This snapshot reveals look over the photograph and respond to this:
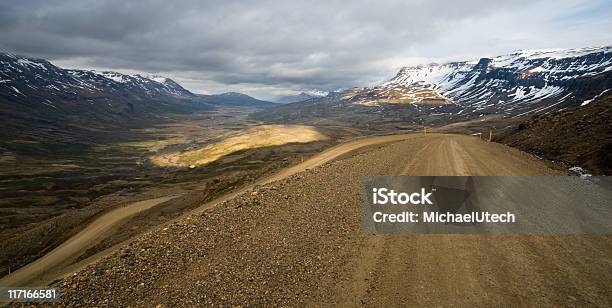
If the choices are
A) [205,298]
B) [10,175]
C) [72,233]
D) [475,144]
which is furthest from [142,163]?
[205,298]

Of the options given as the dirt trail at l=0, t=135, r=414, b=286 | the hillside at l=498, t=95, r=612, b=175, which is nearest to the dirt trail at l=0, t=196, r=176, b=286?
the dirt trail at l=0, t=135, r=414, b=286

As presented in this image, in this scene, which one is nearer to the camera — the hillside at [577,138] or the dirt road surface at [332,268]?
the dirt road surface at [332,268]

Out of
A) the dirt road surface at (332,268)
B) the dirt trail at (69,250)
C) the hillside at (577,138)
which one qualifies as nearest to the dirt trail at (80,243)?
the dirt trail at (69,250)

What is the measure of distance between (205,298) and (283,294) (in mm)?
1899

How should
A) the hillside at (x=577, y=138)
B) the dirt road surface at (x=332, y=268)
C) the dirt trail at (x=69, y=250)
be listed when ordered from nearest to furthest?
1. the dirt road surface at (x=332, y=268)
2. the hillside at (x=577, y=138)
3. the dirt trail at (x=69, y=250)

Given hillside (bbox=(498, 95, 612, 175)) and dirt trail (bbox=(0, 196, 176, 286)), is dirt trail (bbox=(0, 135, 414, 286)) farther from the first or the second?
hillside (bbox=(498, 95, 612, 175))

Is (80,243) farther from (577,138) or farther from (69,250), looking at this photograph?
(577,138)

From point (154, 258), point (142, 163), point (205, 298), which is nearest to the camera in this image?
point (205, 298)

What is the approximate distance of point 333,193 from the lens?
16.7 m

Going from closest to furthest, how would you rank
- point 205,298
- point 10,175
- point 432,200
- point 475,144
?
point 205,298 < point 432,200 < point 475,144 < point 10,175

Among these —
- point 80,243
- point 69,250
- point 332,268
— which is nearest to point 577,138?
point 332,268

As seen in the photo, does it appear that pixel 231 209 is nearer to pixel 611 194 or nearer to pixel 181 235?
pixel 181 235

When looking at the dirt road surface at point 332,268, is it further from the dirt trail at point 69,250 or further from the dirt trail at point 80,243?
the dirt trail at point 69,250

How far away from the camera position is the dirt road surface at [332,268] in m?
8.55
